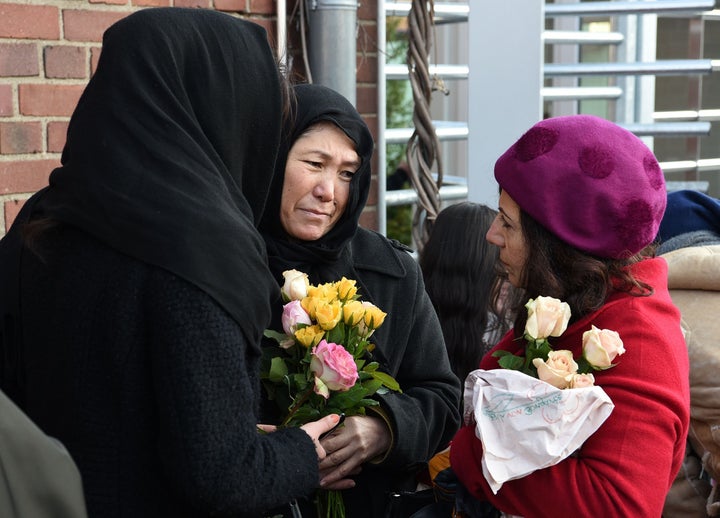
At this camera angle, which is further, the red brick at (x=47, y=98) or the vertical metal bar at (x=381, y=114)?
the vertical metal bar at (x=381, y=114)

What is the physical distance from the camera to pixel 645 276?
2.35 m

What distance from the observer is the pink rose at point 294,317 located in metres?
2.24

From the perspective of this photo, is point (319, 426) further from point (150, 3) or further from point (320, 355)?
point (150, 3)

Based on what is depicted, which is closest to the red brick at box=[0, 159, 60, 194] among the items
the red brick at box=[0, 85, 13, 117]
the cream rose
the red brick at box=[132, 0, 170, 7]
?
the red brick at box=[0, 85, 13, 117]

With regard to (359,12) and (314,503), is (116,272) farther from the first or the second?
(359,12)

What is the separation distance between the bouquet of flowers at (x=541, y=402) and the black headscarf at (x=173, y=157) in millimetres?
599

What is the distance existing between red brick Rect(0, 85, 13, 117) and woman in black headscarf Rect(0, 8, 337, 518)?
1274mm

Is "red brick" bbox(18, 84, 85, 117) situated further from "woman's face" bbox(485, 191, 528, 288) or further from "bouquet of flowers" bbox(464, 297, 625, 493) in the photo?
"bouquet of flowers" bbox(464, 297, 625, 493)

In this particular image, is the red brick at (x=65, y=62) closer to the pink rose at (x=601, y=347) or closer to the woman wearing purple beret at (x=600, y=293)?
the woman wearing purple beret at (x=600, y=293)

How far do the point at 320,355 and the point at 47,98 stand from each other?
1.53 metres

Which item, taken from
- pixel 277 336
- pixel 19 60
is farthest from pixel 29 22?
pixel 277 336

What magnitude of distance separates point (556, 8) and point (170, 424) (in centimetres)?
377

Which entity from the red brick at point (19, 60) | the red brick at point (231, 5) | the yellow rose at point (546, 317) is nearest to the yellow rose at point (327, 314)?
the yellow rose at point (546, 317)

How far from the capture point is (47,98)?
10.3ft
